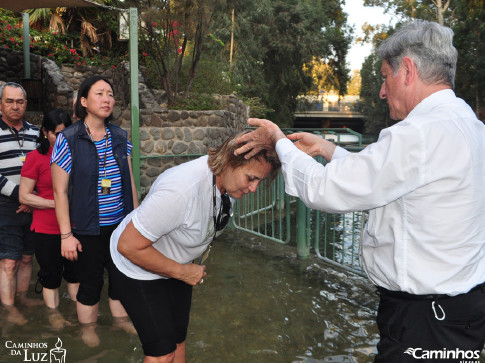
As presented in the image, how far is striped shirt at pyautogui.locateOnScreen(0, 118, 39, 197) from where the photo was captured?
12.5 feet

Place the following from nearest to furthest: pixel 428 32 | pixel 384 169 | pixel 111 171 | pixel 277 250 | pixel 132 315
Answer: pixel 384 169 < pixel 428 32 < pixel 132 315 < pixel 111 171 < pixel 277 250

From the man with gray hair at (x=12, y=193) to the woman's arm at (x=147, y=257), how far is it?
2.23 meters

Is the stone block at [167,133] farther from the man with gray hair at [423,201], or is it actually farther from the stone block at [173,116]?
the man with gray hair at [423,201]

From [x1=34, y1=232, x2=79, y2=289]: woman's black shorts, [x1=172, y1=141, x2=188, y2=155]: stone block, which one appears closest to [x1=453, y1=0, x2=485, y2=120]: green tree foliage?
[x1=172, y1=141, x2=188, y2=155]: stone block

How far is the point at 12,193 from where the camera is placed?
378 centimetres

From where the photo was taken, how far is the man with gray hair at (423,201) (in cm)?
156

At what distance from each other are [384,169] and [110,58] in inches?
611

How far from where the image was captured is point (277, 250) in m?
6.34

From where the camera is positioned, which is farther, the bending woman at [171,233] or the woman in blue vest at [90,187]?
the woman in blue vest at [90,187]

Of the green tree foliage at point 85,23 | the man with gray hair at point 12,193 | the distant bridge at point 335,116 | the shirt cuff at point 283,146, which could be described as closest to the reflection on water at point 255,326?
the man with gray hair at point 12,193

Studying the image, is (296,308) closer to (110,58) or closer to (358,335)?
(358,335)

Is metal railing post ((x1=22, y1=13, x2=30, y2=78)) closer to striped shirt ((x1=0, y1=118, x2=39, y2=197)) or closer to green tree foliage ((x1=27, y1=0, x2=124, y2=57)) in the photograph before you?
green tree foliage ((x1=27, y1=0, x2=124, y2=57))

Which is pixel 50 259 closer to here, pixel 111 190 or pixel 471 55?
pixel 111 190

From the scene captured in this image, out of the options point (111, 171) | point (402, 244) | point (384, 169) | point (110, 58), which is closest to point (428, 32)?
point (384, 169)
